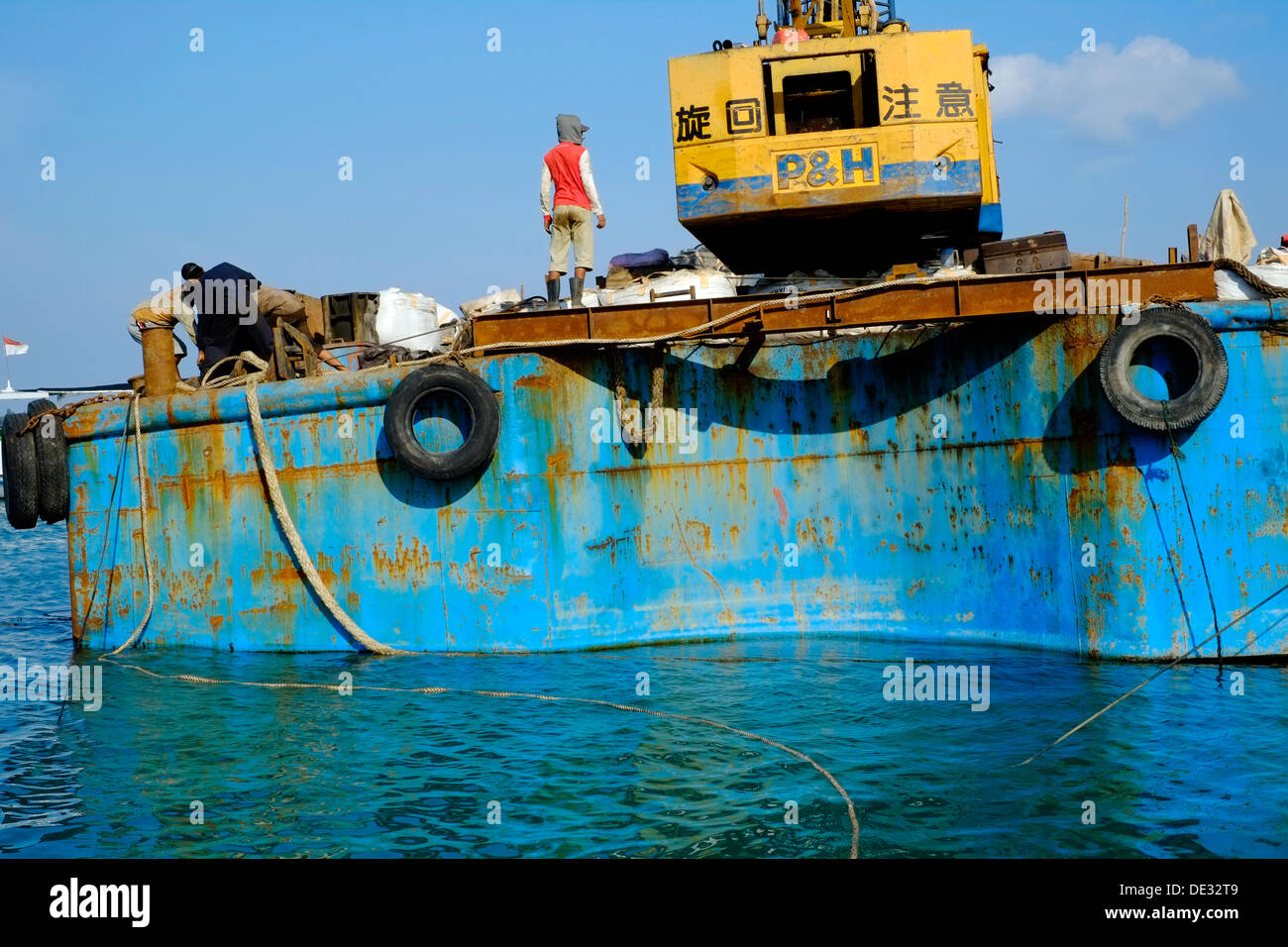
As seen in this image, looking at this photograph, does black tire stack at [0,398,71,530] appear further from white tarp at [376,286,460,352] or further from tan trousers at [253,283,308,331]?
white tarp at [376,286,460,352]

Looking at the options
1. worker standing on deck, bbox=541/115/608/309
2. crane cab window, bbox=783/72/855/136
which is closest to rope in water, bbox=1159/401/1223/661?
crane cab window, bbox=783/72/855/136

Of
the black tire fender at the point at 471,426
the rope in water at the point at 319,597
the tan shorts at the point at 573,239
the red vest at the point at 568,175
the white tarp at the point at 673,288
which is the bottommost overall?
the rope in water at the point at 319,597

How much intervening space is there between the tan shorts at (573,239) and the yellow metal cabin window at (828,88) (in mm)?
2048

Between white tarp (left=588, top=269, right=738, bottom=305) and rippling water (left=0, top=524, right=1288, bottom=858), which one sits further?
white tarp (left=588, top=269, right=738, bottom=305)

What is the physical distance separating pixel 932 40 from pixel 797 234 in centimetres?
224

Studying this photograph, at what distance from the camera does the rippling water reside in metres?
6.00

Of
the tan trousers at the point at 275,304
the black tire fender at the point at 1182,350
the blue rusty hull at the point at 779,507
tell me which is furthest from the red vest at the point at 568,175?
the black tire fender at the point at 1182,350

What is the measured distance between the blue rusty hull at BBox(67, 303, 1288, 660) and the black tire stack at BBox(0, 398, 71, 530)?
59.1 inches

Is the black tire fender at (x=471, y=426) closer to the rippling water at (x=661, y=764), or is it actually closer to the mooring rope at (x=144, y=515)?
the rippling water at (x=661, y=764)

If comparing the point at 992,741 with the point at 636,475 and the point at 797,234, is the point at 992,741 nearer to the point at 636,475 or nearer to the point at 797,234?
the point at 636,475

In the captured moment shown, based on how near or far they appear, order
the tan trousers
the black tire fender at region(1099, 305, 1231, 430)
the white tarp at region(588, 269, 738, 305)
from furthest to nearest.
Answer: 1. the tan trousers
2. the white tarp at region(588, 269, 738, 305)
3. the black tire fender at region(1099, 305, 1231, 430)

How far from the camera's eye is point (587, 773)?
7.11 m

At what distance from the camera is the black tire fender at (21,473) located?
12195 mm

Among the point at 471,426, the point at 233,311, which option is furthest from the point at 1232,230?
the point at 233,311
